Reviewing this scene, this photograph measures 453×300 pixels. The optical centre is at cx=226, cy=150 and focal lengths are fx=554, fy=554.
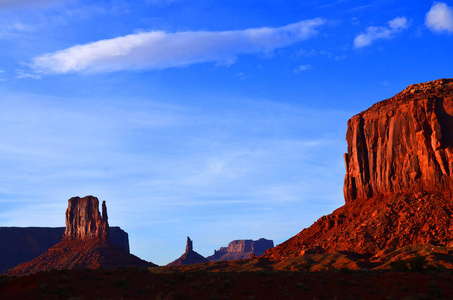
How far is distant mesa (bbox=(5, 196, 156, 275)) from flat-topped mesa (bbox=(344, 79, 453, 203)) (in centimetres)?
7317

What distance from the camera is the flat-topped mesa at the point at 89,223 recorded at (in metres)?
185

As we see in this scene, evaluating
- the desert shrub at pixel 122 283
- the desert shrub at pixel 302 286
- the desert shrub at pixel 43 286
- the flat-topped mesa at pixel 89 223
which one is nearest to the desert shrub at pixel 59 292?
the desert shrub at pixel 43 286

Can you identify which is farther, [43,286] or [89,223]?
[89,223]

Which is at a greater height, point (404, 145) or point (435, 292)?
point (404, 145)

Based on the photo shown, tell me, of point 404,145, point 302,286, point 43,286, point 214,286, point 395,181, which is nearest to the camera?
point 43,286

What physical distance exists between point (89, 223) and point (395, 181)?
4650 inches

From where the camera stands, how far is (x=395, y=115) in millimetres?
107312

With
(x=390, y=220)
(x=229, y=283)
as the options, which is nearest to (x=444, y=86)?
(x=390, y=220)

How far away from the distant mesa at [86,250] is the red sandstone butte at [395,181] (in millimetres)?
61048

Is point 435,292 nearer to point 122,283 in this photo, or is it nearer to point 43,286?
point 122,283

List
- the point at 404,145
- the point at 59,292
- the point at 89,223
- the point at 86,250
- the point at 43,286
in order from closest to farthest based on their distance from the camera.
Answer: the point at 59,292 → the point at 43,286 → the point at 404,145 → the point at 86,250 → the point at 89,223

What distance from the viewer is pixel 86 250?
173 m

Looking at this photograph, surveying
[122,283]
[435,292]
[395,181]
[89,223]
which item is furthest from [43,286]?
[89,223]

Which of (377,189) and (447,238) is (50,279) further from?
(377,189)
